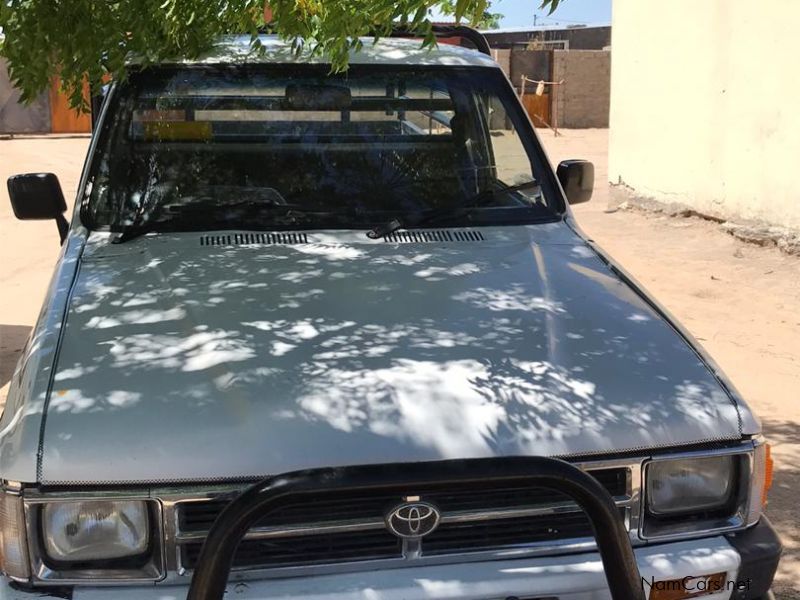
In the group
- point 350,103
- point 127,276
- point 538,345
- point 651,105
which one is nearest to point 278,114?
point 350,103

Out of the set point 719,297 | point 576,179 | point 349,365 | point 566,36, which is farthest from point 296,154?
point 566,36

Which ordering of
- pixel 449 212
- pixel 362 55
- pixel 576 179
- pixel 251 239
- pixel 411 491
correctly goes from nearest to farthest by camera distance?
pixel 411 491, pixel 251 239, pixel 449 212, pixel 362 55, pixel 576 179

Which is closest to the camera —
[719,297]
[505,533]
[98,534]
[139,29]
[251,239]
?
[98,534]

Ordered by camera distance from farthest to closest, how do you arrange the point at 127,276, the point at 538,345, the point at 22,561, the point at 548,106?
the point at 548,106
the point at 127,276
the point at 538,345
the point at 22,561

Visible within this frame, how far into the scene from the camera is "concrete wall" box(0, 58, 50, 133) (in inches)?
859

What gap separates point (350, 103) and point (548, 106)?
22.4m

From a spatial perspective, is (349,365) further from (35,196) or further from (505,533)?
(35,196)

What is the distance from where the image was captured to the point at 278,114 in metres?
3.62

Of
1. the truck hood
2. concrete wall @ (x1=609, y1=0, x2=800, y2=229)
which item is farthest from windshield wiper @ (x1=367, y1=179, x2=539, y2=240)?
concrete wall @ (x1=609, y1=0, x2=800, y2=229)

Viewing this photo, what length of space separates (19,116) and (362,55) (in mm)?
20368

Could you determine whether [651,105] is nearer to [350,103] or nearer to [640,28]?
[640,28]

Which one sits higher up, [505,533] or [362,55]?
[362,55]

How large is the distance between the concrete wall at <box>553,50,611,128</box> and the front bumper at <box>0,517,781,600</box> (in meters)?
23.9

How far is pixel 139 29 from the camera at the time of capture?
3.05 m
